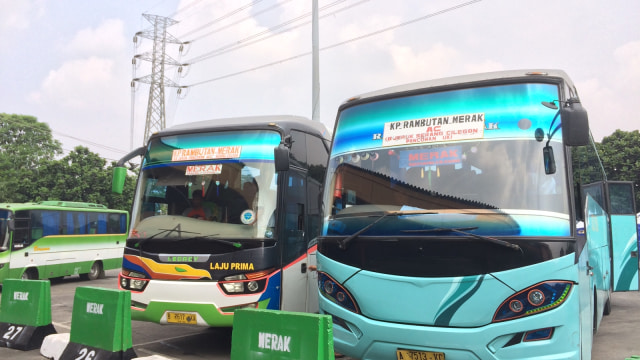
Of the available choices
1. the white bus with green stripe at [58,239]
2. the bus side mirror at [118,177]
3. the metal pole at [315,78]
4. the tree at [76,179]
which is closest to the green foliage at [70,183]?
the tree at [76,179]

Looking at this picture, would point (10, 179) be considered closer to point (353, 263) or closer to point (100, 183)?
point (100, 183)

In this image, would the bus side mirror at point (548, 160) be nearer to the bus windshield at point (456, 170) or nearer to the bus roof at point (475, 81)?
the bus windshield at point (456, 170)

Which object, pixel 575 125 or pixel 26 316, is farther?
pixel 26 316

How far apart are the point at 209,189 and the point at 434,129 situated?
3493 mm

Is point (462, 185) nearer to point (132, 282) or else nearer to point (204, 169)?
point (204, 169)

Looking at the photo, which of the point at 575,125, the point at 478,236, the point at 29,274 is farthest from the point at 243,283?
the point at 29,274

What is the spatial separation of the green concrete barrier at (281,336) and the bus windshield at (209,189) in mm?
2454

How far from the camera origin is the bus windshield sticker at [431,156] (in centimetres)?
461

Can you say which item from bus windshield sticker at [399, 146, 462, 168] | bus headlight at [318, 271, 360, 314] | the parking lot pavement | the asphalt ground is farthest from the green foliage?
bus windshield sticker at [399, 146, 462, 168]

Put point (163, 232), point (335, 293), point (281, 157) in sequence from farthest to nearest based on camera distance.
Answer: point (163, 232) → point (281, 157) → point (335, 293)

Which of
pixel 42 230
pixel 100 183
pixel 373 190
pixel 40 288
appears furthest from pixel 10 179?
pixel 373 190

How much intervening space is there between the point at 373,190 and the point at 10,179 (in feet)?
129

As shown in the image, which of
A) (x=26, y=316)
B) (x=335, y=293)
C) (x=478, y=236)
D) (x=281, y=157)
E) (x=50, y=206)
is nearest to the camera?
(x=478, y=236)

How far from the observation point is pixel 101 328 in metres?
5.77
